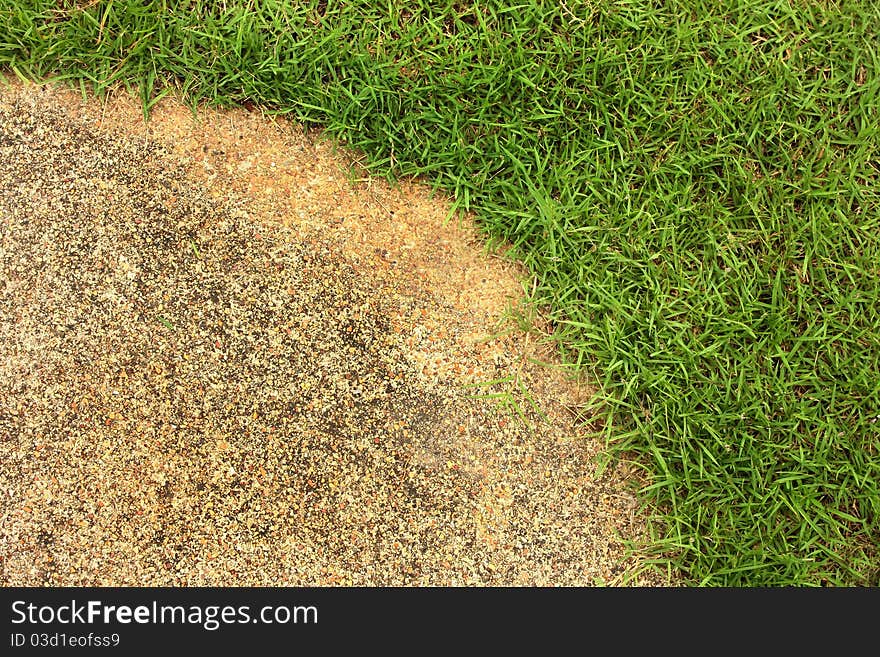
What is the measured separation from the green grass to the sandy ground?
12 cm

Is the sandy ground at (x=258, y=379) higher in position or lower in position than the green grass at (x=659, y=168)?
lower

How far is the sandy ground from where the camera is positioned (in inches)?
77.2

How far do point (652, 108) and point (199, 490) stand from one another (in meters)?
1.78

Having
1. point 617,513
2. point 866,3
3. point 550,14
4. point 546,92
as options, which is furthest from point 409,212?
point 866,3

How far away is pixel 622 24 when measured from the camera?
2193mm

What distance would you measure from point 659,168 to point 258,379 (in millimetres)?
1375

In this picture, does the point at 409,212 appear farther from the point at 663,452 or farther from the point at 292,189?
the point at 663,452

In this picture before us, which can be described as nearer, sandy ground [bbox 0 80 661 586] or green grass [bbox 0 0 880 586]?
sandy ground [bbox 0 80 661 586]

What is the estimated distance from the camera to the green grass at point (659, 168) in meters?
2.06

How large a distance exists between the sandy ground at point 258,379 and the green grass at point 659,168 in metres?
0.12

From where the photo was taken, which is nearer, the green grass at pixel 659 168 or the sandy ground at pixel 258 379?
the sandy ground at pixel 258 379

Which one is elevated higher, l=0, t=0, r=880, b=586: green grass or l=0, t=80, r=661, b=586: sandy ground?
l=0, t=0, r=880, b=586: green grass

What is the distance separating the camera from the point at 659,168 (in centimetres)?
216

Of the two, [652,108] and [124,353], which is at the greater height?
[652,108]
